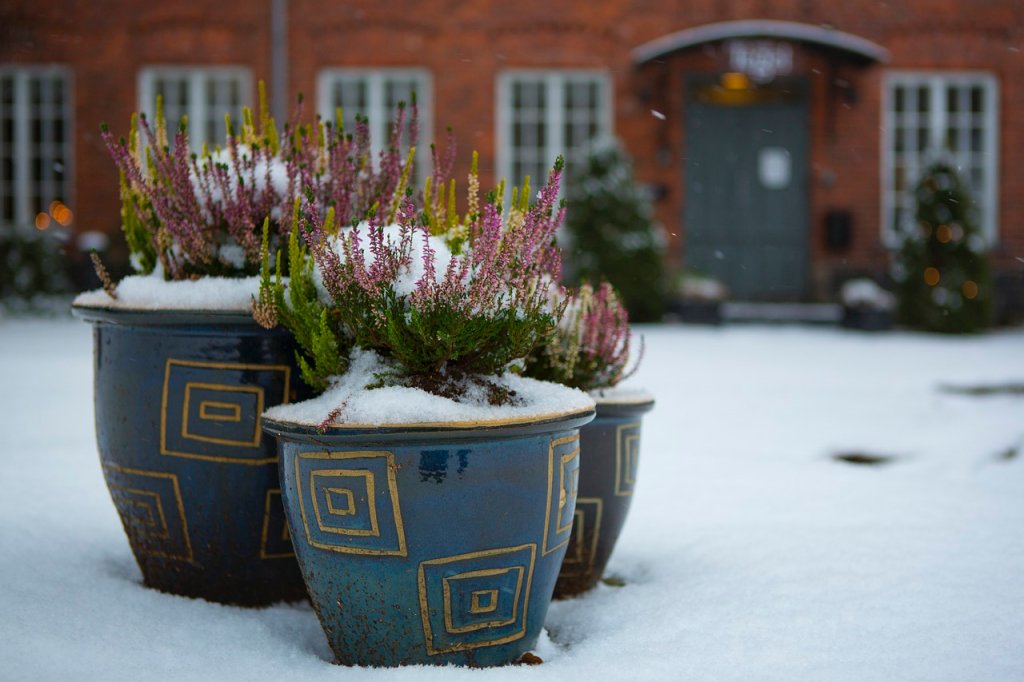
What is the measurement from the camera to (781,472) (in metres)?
4.47

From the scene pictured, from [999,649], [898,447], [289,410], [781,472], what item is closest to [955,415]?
[898,447]

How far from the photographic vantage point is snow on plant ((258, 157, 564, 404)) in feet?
7.15

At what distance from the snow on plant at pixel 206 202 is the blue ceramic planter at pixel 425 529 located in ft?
2.07

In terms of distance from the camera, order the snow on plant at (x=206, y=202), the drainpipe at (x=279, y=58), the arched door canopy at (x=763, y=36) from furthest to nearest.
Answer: the arched door canopy at (x=763, y=36), the drainpipe at (x=279, y=58), the snow on plant at (x=206, y=202)

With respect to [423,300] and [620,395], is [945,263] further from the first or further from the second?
[423,300]

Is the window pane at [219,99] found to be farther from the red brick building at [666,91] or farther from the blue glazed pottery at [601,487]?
the blue glazed pottery at [601,487]

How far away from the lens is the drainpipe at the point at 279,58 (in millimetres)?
11281

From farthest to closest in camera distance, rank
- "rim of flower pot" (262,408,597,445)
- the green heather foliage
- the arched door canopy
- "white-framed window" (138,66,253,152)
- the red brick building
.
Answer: "white-framed window" (138,66,253,152), the red brick building, the arched door canopy, the green heather foliage, "rim of flower pot" (262,408,597,445)

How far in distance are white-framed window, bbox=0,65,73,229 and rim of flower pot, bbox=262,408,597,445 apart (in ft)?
38.5

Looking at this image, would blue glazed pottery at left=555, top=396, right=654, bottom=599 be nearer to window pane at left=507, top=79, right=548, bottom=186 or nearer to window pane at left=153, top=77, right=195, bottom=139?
window pane at left=507, top=79, right=548, bottom=186

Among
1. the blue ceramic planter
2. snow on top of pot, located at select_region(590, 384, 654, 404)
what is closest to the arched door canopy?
snow on top of pot, located at select_region(590, 384, 654, 404)

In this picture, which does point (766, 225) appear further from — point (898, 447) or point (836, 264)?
point (898, 447)

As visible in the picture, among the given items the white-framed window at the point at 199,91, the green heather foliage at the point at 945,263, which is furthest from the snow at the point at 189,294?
the white-framed window at the point at 199,91

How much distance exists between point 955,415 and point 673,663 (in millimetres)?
4187
